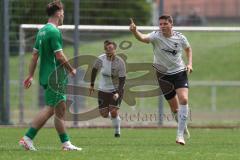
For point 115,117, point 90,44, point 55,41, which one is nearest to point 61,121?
point 55,41


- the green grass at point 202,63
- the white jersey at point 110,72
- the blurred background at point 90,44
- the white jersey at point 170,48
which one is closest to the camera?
the white jersey at point 170,48

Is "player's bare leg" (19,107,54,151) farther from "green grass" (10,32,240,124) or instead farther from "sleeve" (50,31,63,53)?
"green grass" (10,32,240,124)

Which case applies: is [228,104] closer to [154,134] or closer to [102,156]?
[154,134]

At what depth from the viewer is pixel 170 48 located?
46.4 feet

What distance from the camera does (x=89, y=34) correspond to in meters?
22.1

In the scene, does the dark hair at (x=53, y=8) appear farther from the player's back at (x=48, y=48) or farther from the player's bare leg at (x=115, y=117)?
the player's bare leg at (x=115, y=117)

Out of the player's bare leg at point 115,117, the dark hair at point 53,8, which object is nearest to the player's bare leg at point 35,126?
the dark hair at point 53,8

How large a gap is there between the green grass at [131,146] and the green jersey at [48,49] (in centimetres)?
114

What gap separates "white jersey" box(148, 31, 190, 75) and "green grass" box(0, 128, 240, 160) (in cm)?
134

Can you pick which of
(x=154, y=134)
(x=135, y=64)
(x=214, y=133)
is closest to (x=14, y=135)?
(x=154, y=134)

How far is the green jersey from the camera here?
11445 mm

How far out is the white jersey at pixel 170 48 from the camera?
14109mm

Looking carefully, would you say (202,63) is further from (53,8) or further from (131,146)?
Result: (53,8)

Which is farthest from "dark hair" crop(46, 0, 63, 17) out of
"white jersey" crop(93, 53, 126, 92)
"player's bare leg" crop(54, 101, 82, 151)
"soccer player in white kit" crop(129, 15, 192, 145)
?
"white jersey" crop(93, 53, 126, 92)
